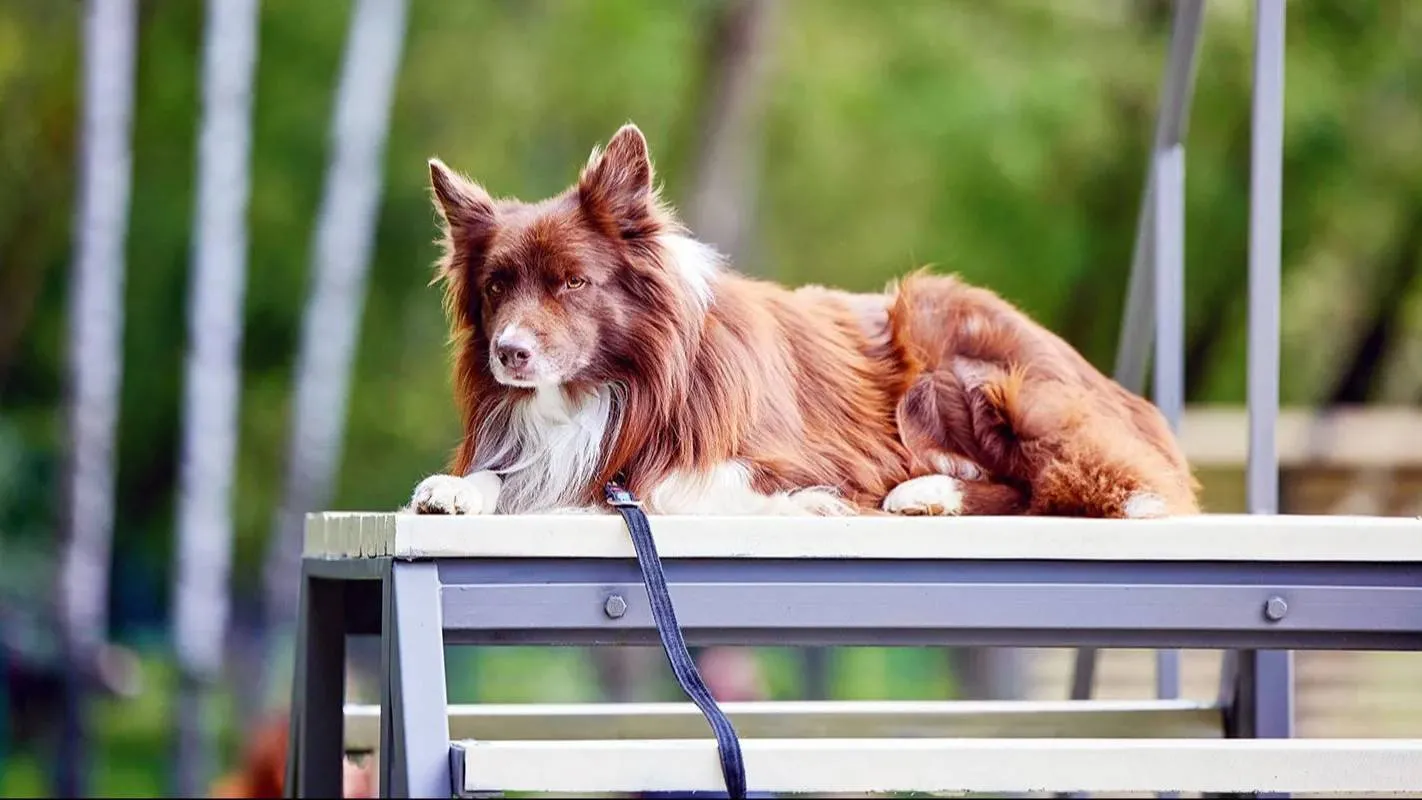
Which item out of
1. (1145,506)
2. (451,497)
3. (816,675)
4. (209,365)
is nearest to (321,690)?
(451,497)

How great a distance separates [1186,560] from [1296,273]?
410 inches

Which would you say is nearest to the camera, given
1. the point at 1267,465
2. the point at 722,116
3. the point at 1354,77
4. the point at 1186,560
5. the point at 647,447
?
the point at 1186,560

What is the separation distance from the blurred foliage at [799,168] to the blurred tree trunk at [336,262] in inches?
74.8

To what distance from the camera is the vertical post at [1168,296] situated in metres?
4.11

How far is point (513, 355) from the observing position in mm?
2852

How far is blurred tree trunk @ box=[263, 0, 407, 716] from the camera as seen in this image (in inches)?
414

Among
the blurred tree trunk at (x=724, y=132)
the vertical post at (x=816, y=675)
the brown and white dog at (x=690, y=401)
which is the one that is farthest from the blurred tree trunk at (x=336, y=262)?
the brown and white dog at (x=690, y=401)

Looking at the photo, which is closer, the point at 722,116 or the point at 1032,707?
the point at 1032,707

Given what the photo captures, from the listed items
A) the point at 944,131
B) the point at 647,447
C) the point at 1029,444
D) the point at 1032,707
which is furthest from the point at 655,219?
the point at 944,131

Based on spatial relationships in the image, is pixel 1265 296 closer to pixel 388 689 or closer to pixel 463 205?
pixel 463 205

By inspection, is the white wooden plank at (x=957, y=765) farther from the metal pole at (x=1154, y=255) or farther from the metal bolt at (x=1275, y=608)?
the metal pole at (x=1154, y=255)

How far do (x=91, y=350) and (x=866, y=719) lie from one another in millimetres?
7005

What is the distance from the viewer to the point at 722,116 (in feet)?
33.3

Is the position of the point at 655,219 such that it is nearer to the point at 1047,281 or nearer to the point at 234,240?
the point at 234,240
